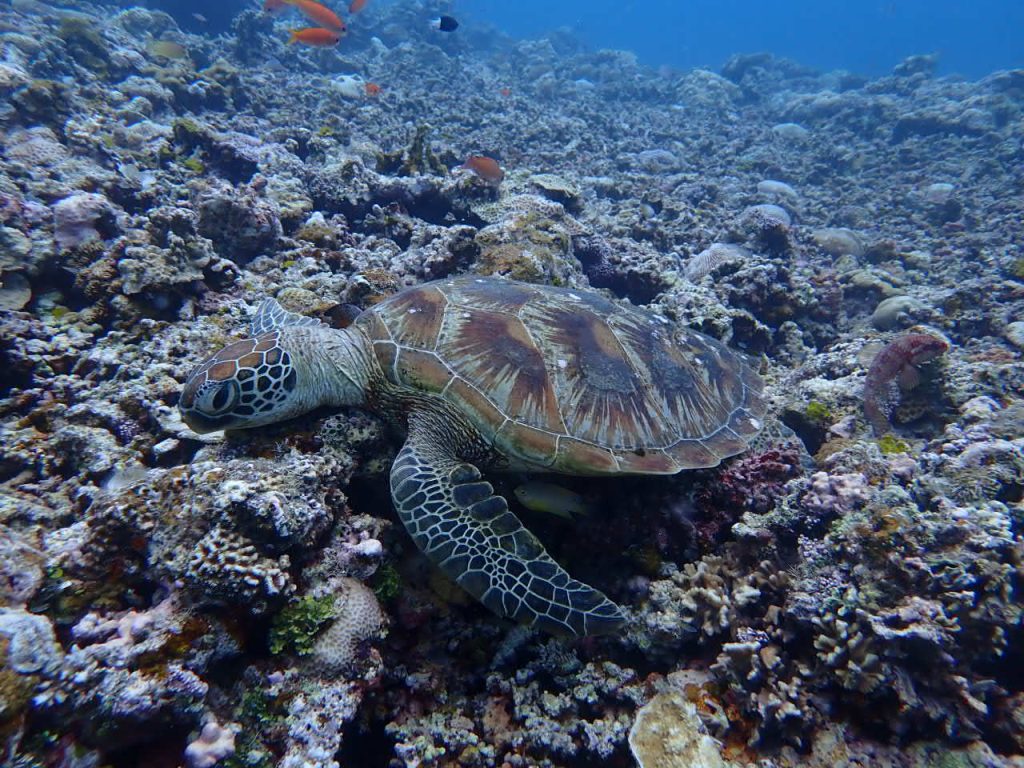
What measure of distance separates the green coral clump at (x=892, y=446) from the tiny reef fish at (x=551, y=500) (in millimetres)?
2156

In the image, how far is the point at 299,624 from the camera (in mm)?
2148

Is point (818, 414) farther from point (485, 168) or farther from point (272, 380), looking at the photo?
point (485, 168)

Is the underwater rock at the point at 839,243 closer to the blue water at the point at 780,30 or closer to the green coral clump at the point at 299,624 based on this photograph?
the green coral clump at the point at 299,624

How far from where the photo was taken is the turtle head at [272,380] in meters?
2.72

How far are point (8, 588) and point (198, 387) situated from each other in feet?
3.98

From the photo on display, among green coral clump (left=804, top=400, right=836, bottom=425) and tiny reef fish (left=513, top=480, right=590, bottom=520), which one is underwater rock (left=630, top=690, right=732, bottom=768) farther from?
green coral clump (left=804, top=400, right=836, bottom=425)

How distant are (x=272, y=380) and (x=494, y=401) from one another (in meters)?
1.40

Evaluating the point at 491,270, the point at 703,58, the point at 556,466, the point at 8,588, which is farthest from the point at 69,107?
the point at 703,58

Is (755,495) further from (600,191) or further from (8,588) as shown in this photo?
(600,191)

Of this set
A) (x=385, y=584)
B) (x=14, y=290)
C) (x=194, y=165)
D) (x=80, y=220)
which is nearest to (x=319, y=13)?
(x=194, y=165)

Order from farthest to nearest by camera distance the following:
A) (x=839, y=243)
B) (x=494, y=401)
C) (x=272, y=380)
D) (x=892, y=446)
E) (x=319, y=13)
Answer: (x=319, y=13), (x=839, y=243), (x=892, y=446), (x=494, y=401), (x=272, y=380)

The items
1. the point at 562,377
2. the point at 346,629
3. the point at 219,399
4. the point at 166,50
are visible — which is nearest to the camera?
the point at 346,629

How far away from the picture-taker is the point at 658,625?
2.54 m

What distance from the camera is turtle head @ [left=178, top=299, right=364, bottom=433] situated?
2725mm
